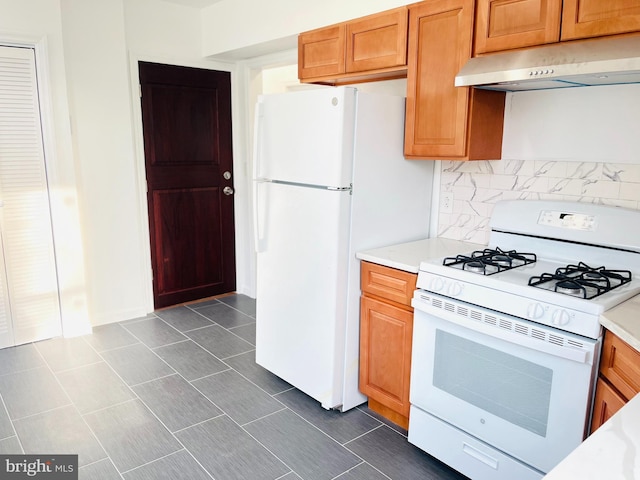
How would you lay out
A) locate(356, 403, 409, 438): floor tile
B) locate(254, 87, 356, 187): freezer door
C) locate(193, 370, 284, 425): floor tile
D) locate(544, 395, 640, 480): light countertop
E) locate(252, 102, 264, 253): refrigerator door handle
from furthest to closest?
locate(252, 102, 264, 253): refrigerator door handle < locate(193, 370, 284, 425): floor tile < locate(356, 403, 409, 438): floor tile < locate(254, 87, 356, 187): freezer door < locate(544, 395, 640, 480): light countertop

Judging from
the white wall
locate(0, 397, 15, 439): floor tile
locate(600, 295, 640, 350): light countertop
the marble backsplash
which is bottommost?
locate(0, 397, 15, 439): floor tile

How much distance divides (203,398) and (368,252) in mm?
A: 1221

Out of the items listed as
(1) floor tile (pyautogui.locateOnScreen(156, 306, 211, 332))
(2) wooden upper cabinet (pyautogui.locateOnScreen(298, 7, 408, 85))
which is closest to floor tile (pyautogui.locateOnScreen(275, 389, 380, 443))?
(1) floor tile (pyautogui.locateOnScreen(156, 306, 211, 332))

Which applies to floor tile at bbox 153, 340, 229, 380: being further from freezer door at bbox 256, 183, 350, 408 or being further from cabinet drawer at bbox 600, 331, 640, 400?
cabinet drawer at bbox 600, 331, 640, 400

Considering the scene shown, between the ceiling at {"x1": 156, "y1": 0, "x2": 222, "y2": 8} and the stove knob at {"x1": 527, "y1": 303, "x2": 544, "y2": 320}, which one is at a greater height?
the ceiling at {"x1": 156, "y1": 0, "x2": 222, "y2": 8}

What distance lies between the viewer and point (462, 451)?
206 centimetres

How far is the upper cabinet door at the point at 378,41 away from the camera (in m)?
2.46

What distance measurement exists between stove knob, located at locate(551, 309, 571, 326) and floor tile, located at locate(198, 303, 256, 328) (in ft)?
8.51

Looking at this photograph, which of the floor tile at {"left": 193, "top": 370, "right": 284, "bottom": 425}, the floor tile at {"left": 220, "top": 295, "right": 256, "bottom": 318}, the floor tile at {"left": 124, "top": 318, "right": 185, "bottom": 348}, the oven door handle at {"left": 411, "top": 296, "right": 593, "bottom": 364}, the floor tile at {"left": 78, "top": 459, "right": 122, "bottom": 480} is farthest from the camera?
the floor tile at {"left": 220, "top": 295, "right": 256, "bottom": 318}

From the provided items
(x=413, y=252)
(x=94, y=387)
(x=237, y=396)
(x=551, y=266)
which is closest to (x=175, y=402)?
(x=237, y=396)

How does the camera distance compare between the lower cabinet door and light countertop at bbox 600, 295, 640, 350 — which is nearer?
light countertop at bbox 600, 295, 640, 350

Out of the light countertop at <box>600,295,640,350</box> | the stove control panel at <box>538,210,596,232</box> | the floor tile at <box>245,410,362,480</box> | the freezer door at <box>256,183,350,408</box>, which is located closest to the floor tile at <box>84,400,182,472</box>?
the floor tile at <box>245,410,362,480</box>

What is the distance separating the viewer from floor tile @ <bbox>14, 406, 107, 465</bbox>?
223 cm

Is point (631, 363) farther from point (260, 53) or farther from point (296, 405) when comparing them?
point (260, 53)
